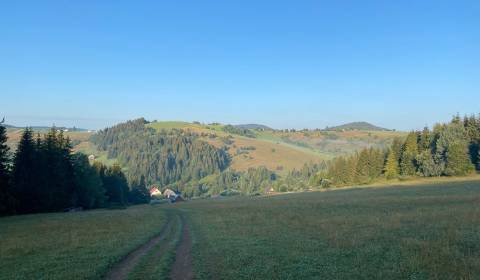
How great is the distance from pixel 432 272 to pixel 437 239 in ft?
23.7

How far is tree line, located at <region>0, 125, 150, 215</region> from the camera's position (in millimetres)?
56469

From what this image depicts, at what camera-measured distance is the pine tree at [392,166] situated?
112 meters

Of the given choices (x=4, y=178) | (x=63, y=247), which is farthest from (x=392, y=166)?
(x=63, y=247)

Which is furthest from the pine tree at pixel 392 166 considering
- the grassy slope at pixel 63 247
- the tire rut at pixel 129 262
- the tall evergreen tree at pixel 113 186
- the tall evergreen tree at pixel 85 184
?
the tire rut at pixel 129 262

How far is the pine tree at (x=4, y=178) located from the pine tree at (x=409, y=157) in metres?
91.7

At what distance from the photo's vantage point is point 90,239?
32.4 meters

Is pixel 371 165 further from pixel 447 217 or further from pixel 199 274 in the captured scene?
pixel 199 274

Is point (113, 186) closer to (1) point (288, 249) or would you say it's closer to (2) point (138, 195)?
(2) point (138, 195)

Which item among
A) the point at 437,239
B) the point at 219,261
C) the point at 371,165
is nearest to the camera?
the point at 219,261

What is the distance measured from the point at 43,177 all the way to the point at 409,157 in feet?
286

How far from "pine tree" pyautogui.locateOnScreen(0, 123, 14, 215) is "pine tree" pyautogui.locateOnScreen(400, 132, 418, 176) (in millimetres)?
91688

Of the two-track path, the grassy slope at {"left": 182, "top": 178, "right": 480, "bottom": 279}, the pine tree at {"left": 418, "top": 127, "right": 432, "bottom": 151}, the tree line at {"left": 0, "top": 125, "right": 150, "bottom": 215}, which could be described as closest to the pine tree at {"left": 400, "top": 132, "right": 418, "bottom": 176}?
the pine tree at {"left": 418, "top": 127, "right": 432, "bottom": 151}

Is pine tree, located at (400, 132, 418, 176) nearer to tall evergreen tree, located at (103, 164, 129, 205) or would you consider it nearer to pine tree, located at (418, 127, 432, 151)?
pine tree, located at (418, 127, 432, 151)

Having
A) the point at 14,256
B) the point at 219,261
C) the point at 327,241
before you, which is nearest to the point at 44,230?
the point at 14,256
